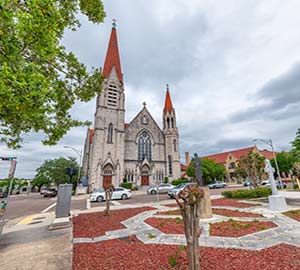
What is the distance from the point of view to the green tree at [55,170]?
31859mm

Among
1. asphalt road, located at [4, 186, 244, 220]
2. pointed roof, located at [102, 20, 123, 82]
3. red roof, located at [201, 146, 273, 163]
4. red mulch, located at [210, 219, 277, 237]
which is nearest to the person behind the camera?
red mulch, located at [210, 219, 277, 237]

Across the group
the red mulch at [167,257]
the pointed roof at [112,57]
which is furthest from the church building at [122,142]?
the red mulch at [167,257]

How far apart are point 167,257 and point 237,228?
10.8ft

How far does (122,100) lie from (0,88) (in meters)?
28.2

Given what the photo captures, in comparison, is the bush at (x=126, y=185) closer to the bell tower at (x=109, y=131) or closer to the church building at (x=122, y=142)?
the bell tower at (x=109, y=131)

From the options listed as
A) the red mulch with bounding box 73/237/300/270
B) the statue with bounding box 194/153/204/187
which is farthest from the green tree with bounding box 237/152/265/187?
the red mulch with bounding box 73/237/300/270

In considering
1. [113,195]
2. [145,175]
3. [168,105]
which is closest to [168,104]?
[168,105]

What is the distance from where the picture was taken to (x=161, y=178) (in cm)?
3038

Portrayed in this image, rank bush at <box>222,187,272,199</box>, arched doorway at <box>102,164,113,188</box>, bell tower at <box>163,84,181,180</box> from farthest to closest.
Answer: bell tower at <box>163,84,181,180</box>, arched doorway at <box>102,164,113,188</box>, bush at <box>222,187,272,199</box>

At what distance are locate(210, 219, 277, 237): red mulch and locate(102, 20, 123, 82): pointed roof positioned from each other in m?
30.1

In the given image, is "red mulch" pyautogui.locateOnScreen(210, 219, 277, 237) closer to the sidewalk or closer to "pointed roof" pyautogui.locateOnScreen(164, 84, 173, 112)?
the sidewalk

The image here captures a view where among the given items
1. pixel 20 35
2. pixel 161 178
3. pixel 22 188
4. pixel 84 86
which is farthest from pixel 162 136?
pixel 22 188

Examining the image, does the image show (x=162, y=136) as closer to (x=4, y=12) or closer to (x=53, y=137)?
(x=53, y=137)

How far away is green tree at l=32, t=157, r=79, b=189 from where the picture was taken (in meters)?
31.9
